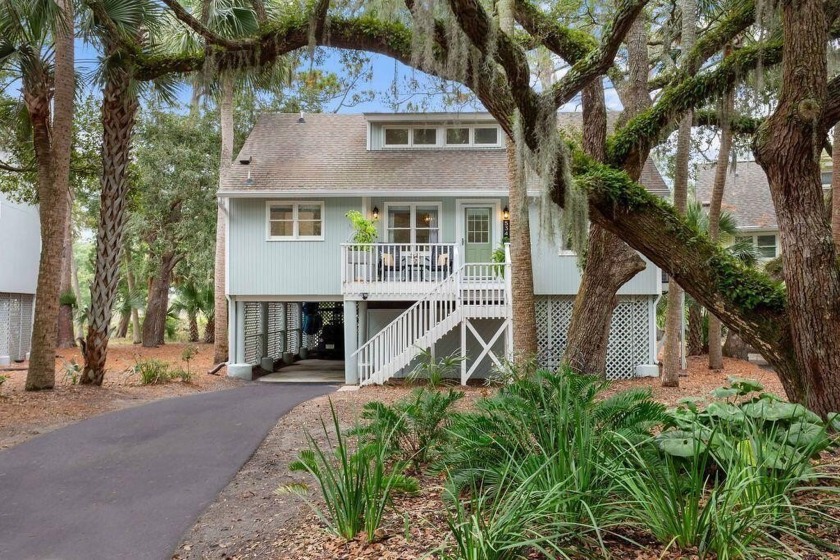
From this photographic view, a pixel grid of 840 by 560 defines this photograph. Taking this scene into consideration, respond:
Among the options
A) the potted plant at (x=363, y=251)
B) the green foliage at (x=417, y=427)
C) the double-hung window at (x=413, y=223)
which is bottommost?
the green foliage at (x=417, y=427)

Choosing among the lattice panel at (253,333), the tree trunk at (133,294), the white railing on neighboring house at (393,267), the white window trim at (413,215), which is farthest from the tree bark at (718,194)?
the tree trunk at (133,294)

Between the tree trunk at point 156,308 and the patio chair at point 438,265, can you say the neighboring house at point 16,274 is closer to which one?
the tree trunk at point 156,308

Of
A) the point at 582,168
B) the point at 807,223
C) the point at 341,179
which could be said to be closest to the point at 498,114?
the point at 582,168

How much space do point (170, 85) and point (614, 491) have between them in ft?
31.6

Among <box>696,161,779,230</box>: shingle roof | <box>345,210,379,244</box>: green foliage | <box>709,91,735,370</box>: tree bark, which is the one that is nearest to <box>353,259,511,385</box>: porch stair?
<box>345,210,379,244</box>: green foliage

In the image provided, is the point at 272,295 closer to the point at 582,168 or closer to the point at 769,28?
the point at 582,168

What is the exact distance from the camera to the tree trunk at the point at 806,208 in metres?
4.69

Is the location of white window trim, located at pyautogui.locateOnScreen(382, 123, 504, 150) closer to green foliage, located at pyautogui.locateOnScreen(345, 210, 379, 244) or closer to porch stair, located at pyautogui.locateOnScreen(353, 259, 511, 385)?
green foliage, located at pyautogui.locateOnScreen(345, 210, 379, 244)

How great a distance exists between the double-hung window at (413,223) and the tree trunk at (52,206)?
6774mm

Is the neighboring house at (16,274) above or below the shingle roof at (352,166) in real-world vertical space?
below

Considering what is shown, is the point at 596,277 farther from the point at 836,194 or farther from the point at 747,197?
the point at 747,197

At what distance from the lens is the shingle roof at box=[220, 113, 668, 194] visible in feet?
45.2

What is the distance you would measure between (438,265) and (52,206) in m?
7.34

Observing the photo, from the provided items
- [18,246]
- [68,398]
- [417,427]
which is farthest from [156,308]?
[417,427]
